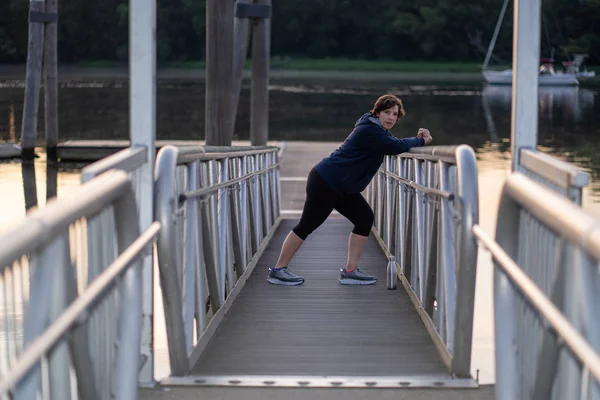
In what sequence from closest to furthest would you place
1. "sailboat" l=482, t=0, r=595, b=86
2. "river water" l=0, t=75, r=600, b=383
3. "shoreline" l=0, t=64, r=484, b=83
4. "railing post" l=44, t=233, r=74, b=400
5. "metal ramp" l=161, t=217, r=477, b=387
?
"railing post" l=44, t=233, r=74, b=400 < "metal ramp" l=161, t=217, r=477, b=387 < "river water" l=0, t=75, r=600, b=383 < "sailboat" l=482, t=0, r=595, b=86 < "shoreline" l=0, t=64, r=484, b=83

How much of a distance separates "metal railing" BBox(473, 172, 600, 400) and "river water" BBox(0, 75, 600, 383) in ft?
4.05

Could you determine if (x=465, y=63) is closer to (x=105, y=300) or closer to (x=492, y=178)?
(x=492, y=178)

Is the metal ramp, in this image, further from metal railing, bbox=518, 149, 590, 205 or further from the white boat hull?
the white boat hull

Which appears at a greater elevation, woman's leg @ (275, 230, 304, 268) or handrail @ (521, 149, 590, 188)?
handrail @ (521, 149, 590, 188)

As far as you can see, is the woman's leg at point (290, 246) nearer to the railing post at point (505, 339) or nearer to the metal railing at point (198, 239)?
the metal railing at point (198, 239)

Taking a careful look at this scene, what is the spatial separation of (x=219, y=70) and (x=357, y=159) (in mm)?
6686

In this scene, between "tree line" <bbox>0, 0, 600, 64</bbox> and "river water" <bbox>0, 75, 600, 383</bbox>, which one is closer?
"river water" <bbox>0, 75, 600, 383</bbox>

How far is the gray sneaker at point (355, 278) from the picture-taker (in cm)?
779

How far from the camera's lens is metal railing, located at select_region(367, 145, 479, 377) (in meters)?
4.90

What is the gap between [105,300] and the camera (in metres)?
3.56

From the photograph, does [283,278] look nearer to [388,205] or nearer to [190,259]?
[388,205]

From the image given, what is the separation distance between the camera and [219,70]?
13.9m

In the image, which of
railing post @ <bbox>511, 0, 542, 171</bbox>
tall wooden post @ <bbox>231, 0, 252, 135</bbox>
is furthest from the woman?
tall wooden post @ <bbox>231, 0, 252, 135</bbox>

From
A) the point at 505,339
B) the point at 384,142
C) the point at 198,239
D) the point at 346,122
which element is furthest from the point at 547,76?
the point at 505,339
